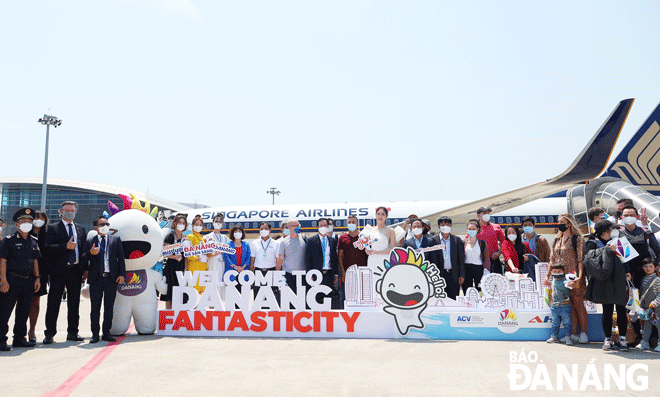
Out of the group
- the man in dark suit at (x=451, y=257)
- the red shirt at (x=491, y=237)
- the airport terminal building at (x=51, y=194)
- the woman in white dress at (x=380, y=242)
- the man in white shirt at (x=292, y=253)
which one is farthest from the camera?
the airport terminal building at (x=51, y=194)

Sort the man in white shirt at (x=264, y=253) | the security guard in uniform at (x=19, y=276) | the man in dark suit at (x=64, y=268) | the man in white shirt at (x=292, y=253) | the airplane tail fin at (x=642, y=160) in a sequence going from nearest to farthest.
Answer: the security guard in uniform at (x=19, y=276) < the man in dark suit at (x=64, y=268) < the man in white shirt at (x=292, y=253) < the man in white shirt at (x=264, y=253) < the airplane tail fin at (x=642, y=160)

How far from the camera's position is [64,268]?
671 centimetres

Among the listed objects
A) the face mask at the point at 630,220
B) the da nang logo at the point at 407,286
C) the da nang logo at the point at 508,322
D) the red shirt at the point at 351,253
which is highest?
the face mask at the point at 630,220

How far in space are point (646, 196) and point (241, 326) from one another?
1055 centimetres

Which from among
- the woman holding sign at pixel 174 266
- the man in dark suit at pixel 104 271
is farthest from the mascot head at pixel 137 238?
the woman holding sign at pixel 174 266

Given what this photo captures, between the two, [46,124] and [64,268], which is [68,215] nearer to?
[64,268]

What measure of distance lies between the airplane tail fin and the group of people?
60.0 ft

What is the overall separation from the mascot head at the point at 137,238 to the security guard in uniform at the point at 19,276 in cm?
112

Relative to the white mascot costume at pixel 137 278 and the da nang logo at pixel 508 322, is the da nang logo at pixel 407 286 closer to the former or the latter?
the da nang logo at pixel 508 322

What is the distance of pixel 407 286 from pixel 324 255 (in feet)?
6.98

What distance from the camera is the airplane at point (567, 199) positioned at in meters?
13.2

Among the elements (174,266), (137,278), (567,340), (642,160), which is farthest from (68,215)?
(642,160)

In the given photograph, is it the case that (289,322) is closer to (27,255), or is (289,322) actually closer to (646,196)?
(27,255)

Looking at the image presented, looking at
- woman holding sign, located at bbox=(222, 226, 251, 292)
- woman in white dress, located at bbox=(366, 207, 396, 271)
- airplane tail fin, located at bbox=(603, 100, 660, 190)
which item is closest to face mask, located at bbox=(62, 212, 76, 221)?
woman holding sign, located at bbox=(222, 226, 251, 292)
